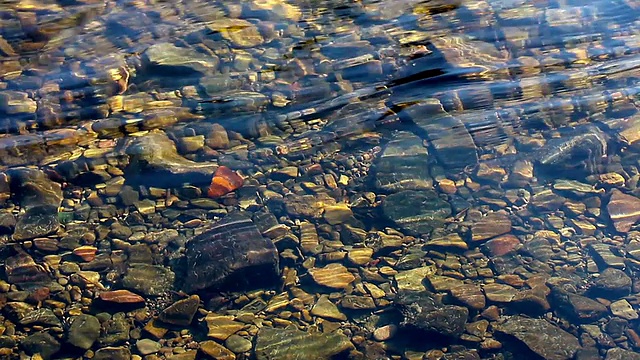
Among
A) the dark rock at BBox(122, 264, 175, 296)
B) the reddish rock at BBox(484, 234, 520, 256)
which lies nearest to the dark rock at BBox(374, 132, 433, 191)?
the reddish rock at BBox(484, 234, 520, 256)

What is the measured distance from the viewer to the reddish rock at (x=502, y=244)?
438 centimetres

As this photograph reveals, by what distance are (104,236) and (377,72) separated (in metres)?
2.53

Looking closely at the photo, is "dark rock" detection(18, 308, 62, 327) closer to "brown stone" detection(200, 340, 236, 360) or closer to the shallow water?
the shallow water

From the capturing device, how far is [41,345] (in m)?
3.67

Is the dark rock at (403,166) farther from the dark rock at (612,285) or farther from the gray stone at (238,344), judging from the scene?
the gray stone at (238,344)

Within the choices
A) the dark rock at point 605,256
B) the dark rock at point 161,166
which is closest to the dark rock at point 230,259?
the dark rock at point 161,166

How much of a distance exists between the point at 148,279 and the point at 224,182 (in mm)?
915

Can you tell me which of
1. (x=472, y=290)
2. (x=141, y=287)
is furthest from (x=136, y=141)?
(x=472, y=290)

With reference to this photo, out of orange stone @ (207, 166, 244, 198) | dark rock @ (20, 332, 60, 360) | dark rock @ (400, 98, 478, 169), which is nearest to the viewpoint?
dark rock @ (20, 332, 60, 360)

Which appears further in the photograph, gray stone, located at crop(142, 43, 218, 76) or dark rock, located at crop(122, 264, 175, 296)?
gray stone, located at crop(142, 43, 218, 76)

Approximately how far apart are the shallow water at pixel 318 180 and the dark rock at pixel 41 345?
0.01 meters

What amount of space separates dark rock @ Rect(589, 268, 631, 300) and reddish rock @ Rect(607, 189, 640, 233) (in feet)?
1.39

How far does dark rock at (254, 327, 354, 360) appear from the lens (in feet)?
12.2

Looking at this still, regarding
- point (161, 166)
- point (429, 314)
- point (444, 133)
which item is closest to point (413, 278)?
point (429, 314)
